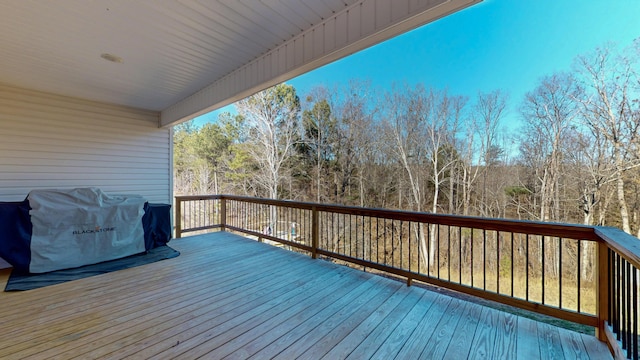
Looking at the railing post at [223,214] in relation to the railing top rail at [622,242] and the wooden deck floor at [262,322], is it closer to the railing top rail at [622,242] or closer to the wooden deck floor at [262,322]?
the wooden deck floor at [262,322]

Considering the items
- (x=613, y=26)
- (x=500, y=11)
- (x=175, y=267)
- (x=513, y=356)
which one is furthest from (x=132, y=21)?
(x=500, y=11)

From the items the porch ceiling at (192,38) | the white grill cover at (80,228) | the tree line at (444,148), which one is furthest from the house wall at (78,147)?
the tree line at (444,148)

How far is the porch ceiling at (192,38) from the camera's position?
2027 millimetres

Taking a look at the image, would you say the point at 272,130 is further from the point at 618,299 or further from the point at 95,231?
the point at 618,299

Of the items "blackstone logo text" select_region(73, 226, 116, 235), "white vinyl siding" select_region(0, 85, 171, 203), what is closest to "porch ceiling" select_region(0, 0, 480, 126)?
"white vinyl siding" select_region(0, 85, 171, 203)

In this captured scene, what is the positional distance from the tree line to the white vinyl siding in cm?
676

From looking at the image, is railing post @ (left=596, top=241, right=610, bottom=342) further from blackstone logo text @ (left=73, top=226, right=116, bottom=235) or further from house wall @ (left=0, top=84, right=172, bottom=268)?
house wall @ (left=0, top=84, right=172, bottom=268)

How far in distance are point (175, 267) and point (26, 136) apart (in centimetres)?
345

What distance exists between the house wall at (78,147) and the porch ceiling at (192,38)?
1.65 ft

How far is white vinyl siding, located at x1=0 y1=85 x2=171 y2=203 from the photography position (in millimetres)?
3867

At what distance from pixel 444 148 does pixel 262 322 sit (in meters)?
10.4

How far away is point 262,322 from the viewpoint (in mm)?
2088

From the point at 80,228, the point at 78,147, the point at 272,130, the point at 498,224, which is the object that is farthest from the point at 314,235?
the point at 272,130

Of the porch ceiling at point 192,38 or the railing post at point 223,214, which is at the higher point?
the porch ceiling at point 192,38
